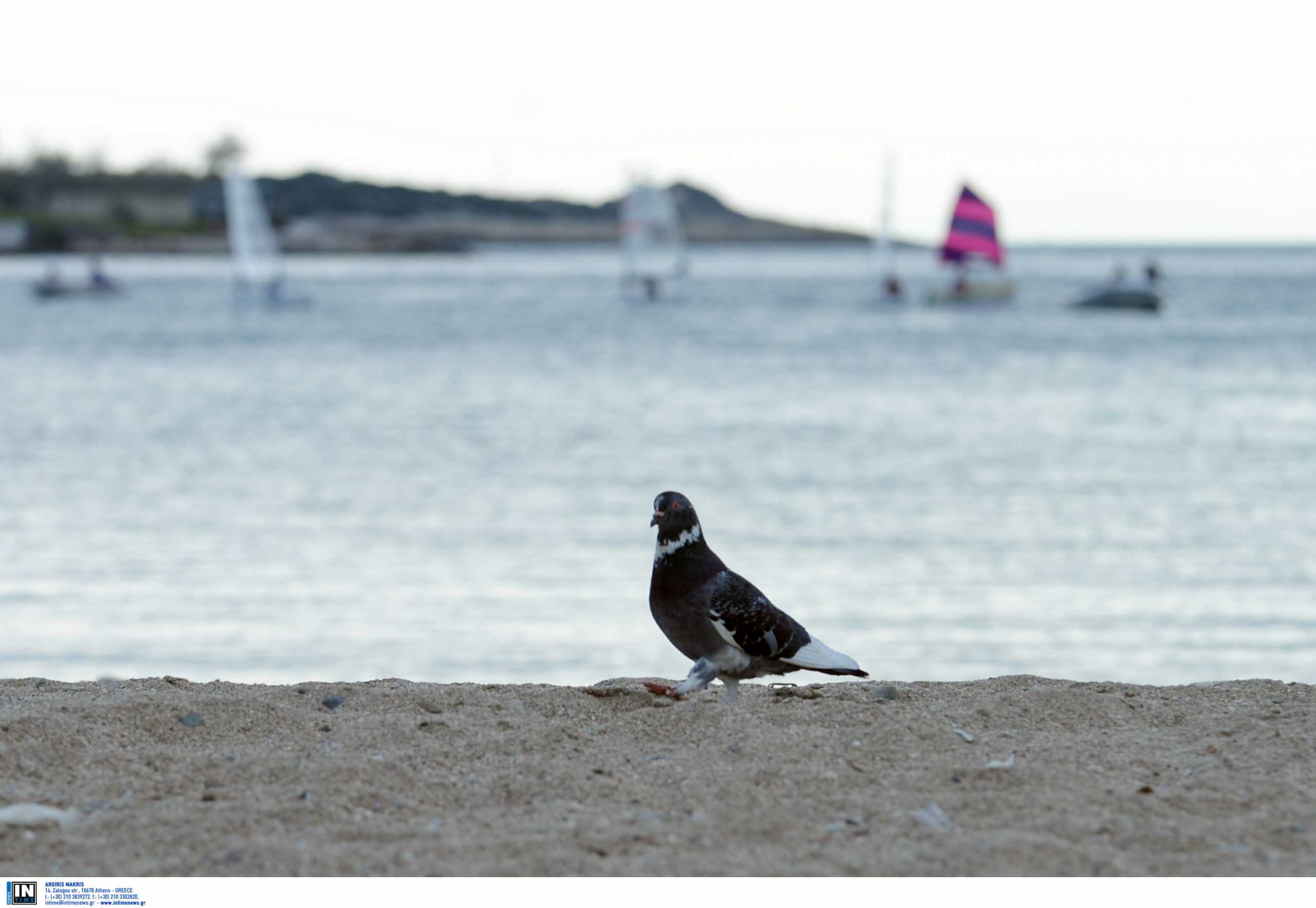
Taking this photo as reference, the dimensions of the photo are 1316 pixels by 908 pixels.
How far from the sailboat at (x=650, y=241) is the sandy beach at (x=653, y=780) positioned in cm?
6250

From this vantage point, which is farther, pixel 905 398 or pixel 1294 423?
pixel 905 398

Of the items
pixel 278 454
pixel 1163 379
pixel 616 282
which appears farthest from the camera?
pixel 616 282

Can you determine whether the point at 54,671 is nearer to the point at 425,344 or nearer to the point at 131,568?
the point at 131,568

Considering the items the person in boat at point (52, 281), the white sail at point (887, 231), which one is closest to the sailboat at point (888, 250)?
the white sail at point (887, 231)

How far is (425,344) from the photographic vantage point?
4953 centimetres

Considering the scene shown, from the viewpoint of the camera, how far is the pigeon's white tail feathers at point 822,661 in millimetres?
5773

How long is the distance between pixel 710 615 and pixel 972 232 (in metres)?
49.9

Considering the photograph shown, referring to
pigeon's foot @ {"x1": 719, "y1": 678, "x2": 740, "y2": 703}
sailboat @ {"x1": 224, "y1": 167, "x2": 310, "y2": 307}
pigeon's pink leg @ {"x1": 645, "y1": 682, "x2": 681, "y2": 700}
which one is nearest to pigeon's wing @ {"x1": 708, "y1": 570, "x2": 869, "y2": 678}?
pigeon's foot @ {"x1": 719, "y1": 678, "x2": 740, "y2": 703}

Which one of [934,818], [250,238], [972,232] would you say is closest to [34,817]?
[934,818]

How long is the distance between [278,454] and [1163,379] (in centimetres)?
2159

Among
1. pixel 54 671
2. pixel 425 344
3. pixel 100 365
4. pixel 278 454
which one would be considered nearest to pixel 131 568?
pixel 54 671
